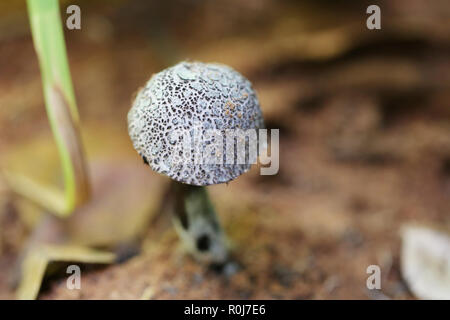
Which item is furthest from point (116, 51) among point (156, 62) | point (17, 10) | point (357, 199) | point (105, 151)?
point (357, 199)

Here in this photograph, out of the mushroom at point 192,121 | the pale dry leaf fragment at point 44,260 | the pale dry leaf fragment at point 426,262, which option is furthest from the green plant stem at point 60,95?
the pale dry leaf fragment at point 426,262

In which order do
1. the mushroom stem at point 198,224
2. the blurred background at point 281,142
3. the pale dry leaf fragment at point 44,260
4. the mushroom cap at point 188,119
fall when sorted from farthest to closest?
1. the blurred background at point 281,142
2. the mushroom stem at point 198,224
3. the pale dry leaf fragment at point 44,260
4. the mushroom cap at point 188,119

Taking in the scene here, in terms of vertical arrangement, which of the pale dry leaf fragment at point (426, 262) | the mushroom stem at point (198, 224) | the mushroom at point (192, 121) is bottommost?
the pale dry leaf fragment at point (426, 262)

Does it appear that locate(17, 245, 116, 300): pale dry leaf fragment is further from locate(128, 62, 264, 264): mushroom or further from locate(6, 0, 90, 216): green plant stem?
locate(128, 62, 264, 264): mushroom

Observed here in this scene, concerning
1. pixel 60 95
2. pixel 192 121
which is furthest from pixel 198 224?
pixel 60 95

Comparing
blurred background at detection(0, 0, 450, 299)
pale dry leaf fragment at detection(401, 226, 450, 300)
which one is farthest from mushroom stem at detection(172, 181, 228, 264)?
pale dry leaf fragment at detection(401, 226, 450, 300)

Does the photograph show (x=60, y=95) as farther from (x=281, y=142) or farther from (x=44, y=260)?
(x=281, y=142)

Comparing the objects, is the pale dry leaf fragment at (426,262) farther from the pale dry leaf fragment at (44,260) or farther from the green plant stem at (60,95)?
the green plant stem at (60,95)

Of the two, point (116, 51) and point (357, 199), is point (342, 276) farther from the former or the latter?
point (116, 51)
